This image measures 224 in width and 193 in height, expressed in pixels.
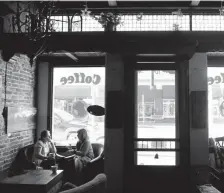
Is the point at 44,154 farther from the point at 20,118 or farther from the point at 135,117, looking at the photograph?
the point at 135,117

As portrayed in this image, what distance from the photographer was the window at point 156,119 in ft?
20.3

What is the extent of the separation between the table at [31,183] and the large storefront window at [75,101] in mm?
2793

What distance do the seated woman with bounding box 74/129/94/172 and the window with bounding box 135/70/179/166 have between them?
3.23 feet

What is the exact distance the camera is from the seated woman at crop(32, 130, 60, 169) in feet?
18.0

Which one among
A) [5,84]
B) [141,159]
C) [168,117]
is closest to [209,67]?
[168,117]

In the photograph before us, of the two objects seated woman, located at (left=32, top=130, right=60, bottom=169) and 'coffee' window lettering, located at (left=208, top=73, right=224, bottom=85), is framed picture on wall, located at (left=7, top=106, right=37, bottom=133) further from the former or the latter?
'coffee' window lettering, located at (left=208, top=73, right=224, bottom=85)

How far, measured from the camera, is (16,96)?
231 inches

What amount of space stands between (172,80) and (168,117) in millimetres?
781

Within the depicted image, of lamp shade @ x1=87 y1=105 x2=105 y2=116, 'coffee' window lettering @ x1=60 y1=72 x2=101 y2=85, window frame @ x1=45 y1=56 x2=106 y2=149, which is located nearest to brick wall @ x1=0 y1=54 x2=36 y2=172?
window frame @ x1=45 y1=56 x2=106 y2=149

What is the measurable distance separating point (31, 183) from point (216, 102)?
5.06 metres

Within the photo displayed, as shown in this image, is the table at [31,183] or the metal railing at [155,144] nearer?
the table at [31,183]

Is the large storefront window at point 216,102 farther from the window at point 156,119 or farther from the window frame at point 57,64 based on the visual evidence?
the window frame at point 57,64

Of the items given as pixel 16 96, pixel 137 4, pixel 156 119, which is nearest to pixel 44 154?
pixel 16 96

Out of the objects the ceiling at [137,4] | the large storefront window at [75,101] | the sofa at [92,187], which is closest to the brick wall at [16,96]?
the large storefront window at [75,101]
